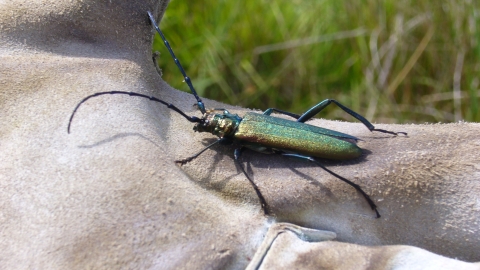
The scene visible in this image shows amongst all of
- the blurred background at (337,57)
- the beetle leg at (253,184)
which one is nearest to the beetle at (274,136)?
the beetle leg at (253,184)

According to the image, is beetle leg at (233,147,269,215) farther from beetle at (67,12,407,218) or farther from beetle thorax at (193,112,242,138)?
beetle thorax at (193,112,242,138)

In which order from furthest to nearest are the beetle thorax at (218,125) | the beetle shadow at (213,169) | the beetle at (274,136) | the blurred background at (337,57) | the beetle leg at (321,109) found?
the blurred background at (337,57) < the beetle leg at (321,109) < the beetle thorax at (218,125) < the beetle at (274,136) < the beetle shadow at (213,169)

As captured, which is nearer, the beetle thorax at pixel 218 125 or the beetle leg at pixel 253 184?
the beetle leg at pixel 253 184

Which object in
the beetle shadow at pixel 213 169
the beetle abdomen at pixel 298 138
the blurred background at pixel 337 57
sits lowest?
the blurred background at pixel 337 57

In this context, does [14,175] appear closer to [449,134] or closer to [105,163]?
A: [105,163]

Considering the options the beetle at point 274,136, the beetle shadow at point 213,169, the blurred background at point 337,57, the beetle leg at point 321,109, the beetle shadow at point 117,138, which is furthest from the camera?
the blurred background at point 337,57

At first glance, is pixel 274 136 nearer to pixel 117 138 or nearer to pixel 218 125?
pixel 218 125

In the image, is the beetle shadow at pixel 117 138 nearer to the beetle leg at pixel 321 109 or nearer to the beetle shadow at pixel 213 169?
the beetle shadow at pixel 213 169
